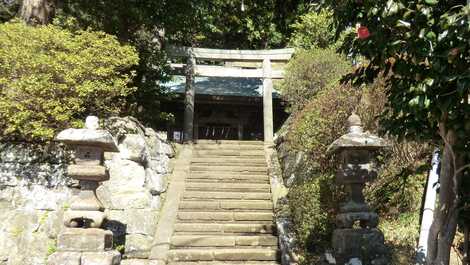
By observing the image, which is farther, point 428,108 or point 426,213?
point 426,213

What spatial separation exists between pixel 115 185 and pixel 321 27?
9649 mm

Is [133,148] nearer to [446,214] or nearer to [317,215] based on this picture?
[317,215]

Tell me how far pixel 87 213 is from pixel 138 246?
1421 mm

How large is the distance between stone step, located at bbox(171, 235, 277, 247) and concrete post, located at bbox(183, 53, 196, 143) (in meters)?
5.76

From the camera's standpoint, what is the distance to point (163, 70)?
11.7 m

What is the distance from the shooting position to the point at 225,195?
8.88 meters

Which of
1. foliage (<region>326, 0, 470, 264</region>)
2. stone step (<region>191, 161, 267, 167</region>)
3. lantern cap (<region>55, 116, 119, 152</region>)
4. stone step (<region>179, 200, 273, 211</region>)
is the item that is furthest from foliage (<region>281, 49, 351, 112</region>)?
foliage (<region>326, 0, 470, 264</region>)

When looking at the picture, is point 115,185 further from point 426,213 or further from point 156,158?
point 426,213

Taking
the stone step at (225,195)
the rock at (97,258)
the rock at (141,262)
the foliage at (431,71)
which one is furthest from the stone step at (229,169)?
the foliage at (431,71)

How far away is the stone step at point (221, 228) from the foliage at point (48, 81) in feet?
8.87

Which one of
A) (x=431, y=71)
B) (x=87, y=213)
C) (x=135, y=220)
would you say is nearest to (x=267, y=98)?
(x=135, y=220)

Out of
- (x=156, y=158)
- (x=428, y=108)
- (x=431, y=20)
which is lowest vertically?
(x=156, y=158)

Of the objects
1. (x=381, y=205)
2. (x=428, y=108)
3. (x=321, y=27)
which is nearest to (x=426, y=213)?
(x=428, y=108)

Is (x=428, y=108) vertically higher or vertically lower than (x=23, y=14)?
lower
